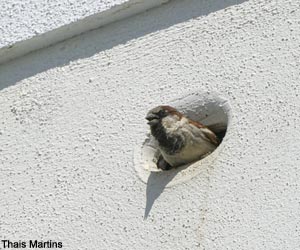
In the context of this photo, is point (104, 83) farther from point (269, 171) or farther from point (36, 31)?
point (269, 171)

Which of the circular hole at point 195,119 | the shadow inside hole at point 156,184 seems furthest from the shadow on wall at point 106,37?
the shadow inside hole at point 156,184

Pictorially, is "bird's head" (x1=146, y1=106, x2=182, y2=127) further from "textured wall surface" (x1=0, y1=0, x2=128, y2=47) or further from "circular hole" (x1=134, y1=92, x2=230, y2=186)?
"textured wall surface" (x1=0, y1=0, x2=128, y2=47)

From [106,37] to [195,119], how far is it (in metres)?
0.43

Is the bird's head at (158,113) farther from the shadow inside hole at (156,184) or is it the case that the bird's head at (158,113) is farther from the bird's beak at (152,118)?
the shadow inside hole at (156,184)

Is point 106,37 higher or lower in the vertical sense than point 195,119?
higher

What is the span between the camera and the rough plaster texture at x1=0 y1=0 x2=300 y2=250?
13.2ft

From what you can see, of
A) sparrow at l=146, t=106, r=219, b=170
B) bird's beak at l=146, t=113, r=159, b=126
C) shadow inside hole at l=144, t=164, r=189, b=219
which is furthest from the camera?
sparrow at l=146, t=106, r=219, b=170

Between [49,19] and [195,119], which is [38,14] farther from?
[195,119]

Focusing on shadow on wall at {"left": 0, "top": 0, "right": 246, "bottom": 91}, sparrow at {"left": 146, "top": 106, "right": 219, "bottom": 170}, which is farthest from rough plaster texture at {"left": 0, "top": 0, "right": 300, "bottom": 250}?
sparrow at {"left": 146, "top": 106, "right": 219, "bottom": 170}

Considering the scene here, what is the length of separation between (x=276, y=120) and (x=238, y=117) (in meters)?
0.15

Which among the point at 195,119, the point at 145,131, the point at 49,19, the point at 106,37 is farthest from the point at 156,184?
the point at 49,19

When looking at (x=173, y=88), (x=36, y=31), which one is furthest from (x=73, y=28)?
(x=173, y=88)

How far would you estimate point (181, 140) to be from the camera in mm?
4586

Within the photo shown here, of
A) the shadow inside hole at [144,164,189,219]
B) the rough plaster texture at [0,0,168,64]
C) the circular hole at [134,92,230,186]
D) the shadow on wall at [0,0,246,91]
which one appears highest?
the rough plaster texture at [0,0,168,64]
